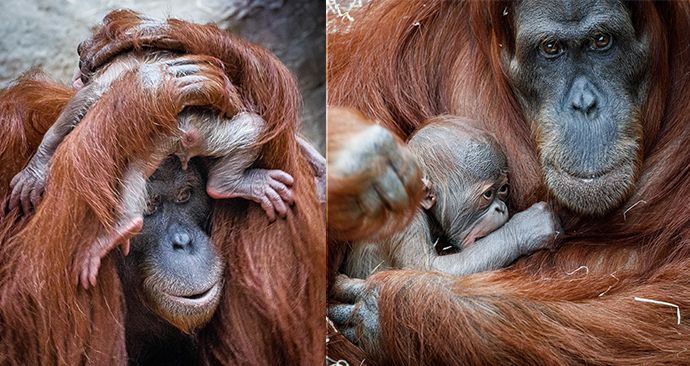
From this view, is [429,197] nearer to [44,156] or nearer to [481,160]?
[481,160]

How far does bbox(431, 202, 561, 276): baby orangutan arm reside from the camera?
66.9 inches

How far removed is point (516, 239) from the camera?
170 centimetres

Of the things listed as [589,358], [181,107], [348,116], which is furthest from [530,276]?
[181,107]

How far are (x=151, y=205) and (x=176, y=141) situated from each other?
125 mm

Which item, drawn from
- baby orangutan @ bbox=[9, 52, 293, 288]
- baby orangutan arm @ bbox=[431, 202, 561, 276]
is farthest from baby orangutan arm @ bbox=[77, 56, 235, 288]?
baby orangutan arm @ bbox=[431, 202, 561, 276]

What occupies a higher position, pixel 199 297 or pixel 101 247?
pixel 101 247

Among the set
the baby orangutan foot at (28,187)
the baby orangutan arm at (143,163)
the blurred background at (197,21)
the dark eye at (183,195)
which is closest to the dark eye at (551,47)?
the blurred background at (197,21)

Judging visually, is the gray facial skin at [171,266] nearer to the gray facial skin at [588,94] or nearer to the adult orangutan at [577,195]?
the adult orangutan at [577,195]

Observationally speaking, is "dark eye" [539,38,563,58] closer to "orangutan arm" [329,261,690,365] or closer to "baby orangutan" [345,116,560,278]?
"baby orangutan" [345,116,560,278]

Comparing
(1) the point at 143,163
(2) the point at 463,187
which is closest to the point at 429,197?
(2) the point at 463,187

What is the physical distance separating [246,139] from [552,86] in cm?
57

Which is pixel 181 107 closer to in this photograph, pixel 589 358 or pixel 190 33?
pixel 190 33

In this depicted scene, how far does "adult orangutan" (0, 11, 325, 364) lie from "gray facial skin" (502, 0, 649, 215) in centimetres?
48

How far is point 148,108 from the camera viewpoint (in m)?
1.68
